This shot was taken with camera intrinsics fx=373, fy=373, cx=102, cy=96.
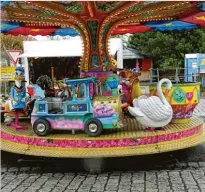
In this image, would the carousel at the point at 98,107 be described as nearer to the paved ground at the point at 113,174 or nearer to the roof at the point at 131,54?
the paved ground at the point at 113,174

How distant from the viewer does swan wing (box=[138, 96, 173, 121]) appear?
636 cm

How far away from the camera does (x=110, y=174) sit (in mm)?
5977

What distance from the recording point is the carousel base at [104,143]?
6.16 m

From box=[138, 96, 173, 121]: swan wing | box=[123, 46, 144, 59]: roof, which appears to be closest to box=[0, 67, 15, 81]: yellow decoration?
box=[138, 96, 173, 121]: swan wing

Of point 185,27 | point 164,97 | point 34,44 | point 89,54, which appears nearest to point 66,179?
point 164,97

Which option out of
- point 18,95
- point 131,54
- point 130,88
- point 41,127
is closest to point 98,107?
point 41,127

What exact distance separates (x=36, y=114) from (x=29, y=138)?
0.44 m

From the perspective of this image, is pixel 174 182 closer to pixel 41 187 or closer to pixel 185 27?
pixel 41 187

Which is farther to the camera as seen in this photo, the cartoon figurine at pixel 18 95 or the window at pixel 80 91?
the cartoon figurine at pixel 18 95

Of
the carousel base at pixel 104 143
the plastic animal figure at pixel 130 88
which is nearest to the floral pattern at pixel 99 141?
the carousel base at pixel 104 143

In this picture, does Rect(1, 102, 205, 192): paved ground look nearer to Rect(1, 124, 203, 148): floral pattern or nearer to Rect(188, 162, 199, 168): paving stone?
Rect(188, 162, 199, 168): paving stone

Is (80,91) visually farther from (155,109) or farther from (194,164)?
(194,164)

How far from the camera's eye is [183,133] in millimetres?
6664

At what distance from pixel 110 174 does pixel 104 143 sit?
53 centimetres
